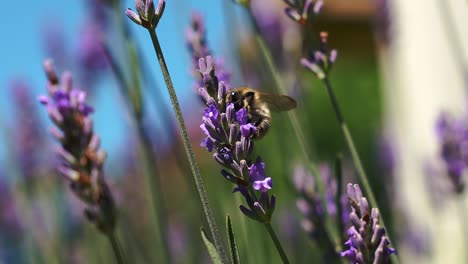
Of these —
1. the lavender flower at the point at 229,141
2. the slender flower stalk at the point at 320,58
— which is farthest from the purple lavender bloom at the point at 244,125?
the slender flower stalk at the point at 320,58

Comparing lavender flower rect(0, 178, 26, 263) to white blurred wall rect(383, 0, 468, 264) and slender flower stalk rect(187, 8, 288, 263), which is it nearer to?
white blurred wall rect(383, 0, 468, 264)

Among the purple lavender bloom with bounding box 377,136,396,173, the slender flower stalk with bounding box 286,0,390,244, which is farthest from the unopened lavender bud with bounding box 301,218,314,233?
the purple lavender bloom with bounding box 377,136,396,173

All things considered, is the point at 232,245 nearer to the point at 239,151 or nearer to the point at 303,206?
the point at 239,151

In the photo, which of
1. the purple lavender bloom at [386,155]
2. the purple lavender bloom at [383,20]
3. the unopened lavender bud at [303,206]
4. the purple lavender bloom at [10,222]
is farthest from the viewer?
the purple lavender bloom at [10,222]

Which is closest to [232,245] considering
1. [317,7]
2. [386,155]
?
[317,7]

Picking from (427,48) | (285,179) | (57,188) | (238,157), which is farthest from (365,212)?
(427,48)

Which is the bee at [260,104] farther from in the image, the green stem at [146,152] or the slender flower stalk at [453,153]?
the slender flower stalk at [453,153]
